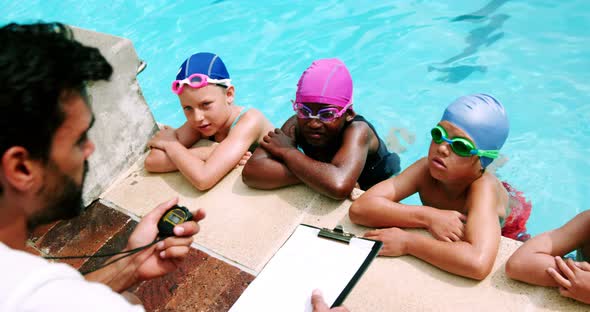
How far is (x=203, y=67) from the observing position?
12.7 ft

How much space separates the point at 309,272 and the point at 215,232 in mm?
1173

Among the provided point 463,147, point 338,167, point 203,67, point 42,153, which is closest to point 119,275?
point 42,153

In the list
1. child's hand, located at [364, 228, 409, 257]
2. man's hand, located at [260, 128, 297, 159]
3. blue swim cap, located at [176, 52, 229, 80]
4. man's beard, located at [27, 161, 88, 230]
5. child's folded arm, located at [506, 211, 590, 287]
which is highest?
man's beard, located at [27, 161, 88, 230]

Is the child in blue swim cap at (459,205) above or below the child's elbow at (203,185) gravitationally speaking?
above

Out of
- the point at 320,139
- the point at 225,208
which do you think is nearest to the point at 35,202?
the point at 225,208

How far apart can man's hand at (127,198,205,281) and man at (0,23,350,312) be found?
58 centimetres

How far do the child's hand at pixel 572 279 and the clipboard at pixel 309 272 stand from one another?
976mm

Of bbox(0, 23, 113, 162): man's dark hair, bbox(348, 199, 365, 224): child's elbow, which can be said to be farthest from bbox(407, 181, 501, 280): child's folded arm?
bbox(0, 23, 113, 162): man's dark hair

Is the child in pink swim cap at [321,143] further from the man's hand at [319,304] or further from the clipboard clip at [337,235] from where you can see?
the man's hand at [319,304]

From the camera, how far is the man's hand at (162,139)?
13.3 ft

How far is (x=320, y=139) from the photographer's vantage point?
3.59 meters

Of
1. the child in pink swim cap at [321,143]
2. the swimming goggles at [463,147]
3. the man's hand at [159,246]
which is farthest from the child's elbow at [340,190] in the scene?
the man's hand at [159,246]

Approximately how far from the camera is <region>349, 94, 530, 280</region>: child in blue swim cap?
2.67 meters

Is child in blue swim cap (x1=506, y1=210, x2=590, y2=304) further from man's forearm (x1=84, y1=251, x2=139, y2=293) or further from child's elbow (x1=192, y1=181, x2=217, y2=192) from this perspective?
child's elbow (x1=192, y1=181, x2=217, y2=192)
